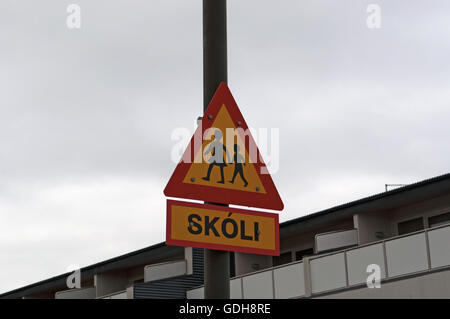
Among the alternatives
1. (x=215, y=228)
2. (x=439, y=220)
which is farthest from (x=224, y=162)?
(x=439, y=220)

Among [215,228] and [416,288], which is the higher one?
[416,288]

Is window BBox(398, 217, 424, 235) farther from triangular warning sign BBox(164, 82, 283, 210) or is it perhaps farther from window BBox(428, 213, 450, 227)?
triangular warning sign BBox(164, 82, 283, 210)

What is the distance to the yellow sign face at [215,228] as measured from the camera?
6.28 metres

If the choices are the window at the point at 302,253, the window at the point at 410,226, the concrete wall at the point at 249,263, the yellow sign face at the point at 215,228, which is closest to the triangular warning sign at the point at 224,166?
the yellow sign face at the point at 215,228

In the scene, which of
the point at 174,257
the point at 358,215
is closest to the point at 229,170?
the point at 358,215

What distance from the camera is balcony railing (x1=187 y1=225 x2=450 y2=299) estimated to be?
24.3m

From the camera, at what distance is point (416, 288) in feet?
81.0

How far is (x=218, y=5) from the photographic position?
22.5 feet

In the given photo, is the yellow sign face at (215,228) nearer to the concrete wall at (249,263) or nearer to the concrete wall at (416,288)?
the concrete wall at (416,288)

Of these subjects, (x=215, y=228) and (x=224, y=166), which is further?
(x=224, y=166)

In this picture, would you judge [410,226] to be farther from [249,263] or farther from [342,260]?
[249,263]

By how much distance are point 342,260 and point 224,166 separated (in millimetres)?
21033
